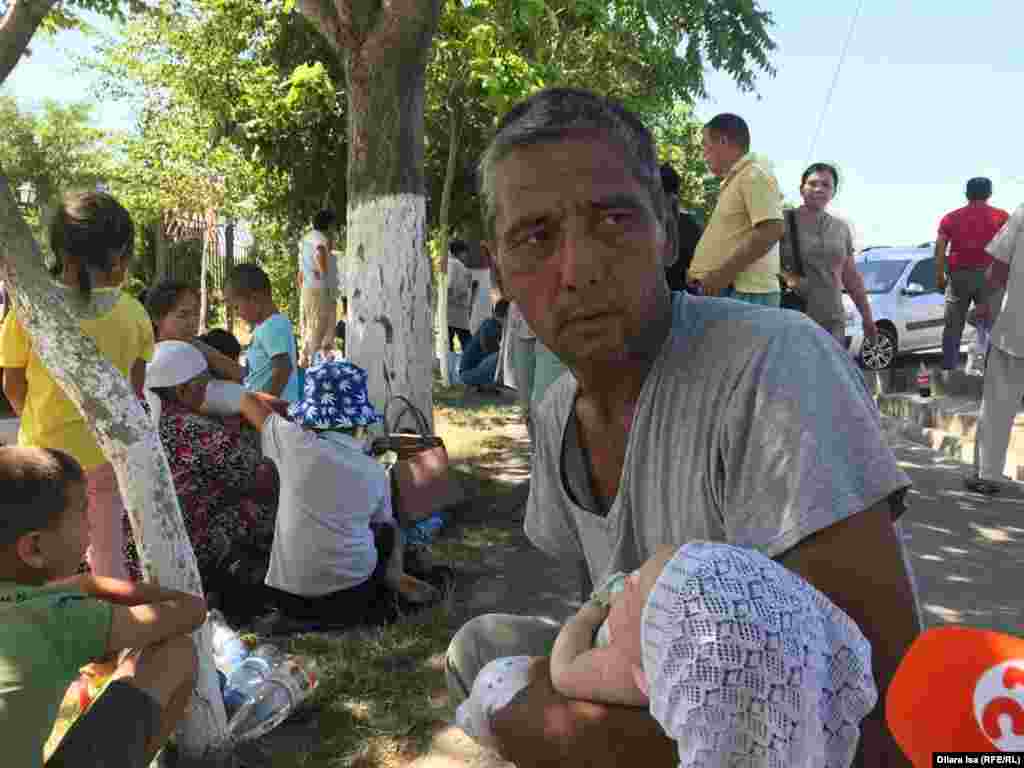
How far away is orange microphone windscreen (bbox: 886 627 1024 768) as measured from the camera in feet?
2.22

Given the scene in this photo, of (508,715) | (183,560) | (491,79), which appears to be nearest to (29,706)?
(183,560)

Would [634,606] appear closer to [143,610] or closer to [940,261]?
[143,610]

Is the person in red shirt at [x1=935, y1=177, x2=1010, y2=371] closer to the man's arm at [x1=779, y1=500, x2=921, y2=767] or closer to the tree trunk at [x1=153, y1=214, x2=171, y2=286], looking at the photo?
the man's arm at [x1=779, y1=500, x2=921, y2=767]

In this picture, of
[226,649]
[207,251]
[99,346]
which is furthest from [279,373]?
[207,251]

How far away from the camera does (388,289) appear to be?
5336mm

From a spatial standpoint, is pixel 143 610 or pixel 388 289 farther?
pixel 388 289

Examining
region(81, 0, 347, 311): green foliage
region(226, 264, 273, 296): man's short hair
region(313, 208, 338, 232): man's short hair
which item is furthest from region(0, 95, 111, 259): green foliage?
region(226, 264, 273, 296): man's short hair

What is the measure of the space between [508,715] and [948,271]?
A: 27.3ft

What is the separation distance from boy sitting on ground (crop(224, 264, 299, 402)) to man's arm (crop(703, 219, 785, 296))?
2.47 m

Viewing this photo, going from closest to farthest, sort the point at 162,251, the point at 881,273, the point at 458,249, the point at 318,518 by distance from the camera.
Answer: the point at 318,518
the point at 458,249
the point at 881,273
the point at 162,251

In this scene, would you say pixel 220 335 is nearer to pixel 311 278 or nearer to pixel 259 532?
pixel 259 532

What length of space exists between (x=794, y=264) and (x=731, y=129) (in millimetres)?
1167

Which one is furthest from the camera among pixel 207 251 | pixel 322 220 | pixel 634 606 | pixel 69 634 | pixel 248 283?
pixel 207 251

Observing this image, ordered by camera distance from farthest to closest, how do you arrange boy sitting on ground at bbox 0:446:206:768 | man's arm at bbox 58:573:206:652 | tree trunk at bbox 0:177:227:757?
tree trunk at bbox 0:177:227:757, man's arm at bbox 58:573:206:652, boy sitting on ground at bbox 0:446:206:768
